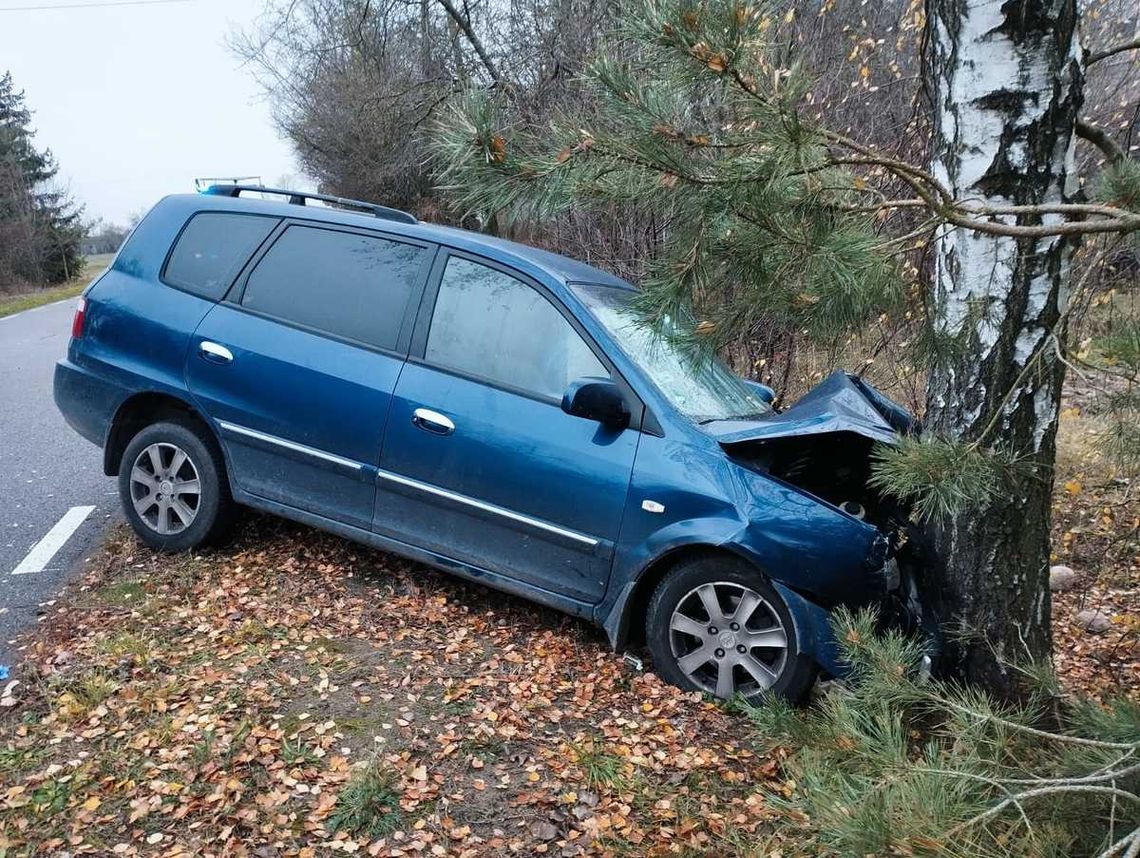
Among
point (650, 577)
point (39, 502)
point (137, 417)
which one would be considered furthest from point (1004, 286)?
point (39, 502)

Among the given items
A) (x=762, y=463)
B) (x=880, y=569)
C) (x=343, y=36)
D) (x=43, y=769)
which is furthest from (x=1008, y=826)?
(x=343, y=36)

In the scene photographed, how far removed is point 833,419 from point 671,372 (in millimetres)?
A: 816

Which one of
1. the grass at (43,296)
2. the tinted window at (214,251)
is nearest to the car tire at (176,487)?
the tinted window at (214,251)

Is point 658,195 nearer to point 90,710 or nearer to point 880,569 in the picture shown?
point 880,569

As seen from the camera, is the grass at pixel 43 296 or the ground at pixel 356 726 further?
the grass at pixel 43 296

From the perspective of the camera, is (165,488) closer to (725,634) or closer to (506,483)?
(506,483)

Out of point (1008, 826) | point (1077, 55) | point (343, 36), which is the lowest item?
point (1008, 826)

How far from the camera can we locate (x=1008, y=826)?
171 centimetres

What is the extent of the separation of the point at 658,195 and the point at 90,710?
2.89m

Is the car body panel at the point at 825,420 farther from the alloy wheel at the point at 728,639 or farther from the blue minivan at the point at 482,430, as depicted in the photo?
the alloy wheel at the point at 728,639

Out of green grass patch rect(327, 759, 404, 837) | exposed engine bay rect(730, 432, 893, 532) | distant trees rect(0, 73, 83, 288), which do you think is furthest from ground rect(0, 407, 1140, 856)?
distant trees rect(0, 73, 83, 288)

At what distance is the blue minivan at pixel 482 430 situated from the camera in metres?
3.73

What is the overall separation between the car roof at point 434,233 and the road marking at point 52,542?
7.12ft

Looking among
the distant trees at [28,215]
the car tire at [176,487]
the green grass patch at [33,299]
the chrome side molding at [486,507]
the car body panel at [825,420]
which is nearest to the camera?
the car body panel at [825,420]
